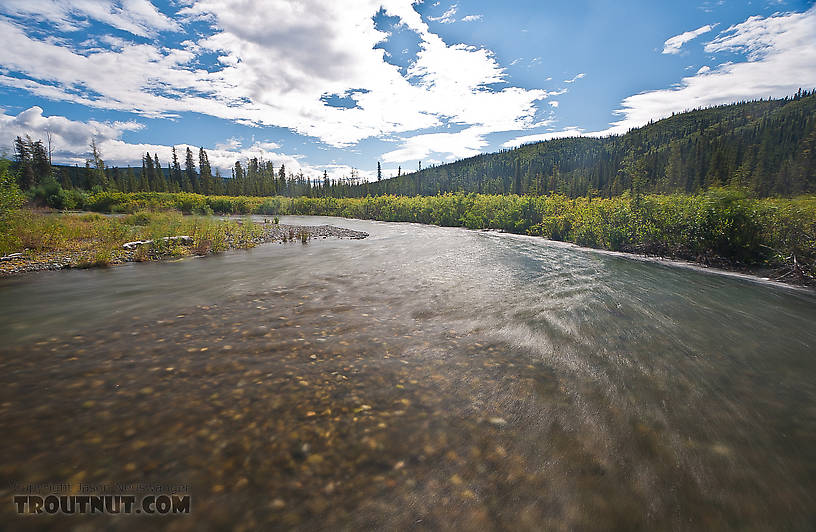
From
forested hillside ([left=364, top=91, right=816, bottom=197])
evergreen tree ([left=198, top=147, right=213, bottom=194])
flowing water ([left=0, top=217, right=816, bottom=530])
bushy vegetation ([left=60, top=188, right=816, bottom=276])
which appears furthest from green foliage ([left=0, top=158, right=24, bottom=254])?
evergreen tree ([left=198, top=147, right=213, bottom=194])

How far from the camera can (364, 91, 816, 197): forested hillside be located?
188ft

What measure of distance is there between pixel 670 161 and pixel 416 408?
11056 cm

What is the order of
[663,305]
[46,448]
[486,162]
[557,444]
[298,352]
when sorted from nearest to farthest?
[46,448] < [557,444] < [298,352] < [663,305] < [486,162]

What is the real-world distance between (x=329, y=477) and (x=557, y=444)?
2.53 m

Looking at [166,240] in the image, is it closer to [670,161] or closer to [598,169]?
[670,161]

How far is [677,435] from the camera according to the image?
12.8 ft

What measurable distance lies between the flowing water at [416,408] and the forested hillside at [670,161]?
16147 mm

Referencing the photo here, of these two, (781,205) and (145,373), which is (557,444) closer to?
(145,373)

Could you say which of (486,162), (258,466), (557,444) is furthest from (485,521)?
(486,162)

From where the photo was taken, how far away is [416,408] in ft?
14.0

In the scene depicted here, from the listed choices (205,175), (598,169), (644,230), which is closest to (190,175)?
(205,175)

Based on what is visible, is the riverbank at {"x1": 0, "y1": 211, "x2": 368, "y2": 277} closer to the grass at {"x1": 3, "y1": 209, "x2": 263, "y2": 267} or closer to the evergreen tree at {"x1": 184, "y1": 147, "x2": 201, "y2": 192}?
the grass at {"x1": 3, "y1": 209, "x2": 263, "y2": 267}

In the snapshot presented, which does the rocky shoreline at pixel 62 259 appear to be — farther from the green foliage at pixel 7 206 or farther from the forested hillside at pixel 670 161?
the forested hillside at pixel 670 161

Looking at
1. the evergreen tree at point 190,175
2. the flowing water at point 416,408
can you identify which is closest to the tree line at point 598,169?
the evergreen tree at point 190,175
